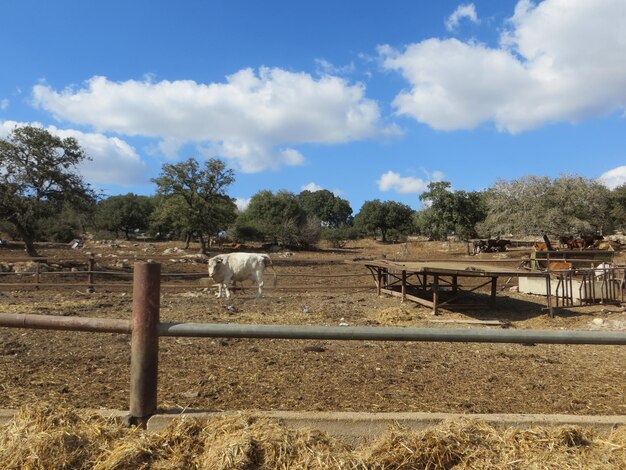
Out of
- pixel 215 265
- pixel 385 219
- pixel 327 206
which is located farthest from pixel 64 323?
pixel 327 206

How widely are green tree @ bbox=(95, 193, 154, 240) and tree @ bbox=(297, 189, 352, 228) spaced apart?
163 feet

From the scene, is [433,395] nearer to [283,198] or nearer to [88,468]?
[88,468]

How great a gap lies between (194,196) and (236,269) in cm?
2043

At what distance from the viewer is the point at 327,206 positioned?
11262 centimetres

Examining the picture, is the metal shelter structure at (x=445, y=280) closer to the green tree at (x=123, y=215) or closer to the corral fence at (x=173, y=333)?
the corral fence at (x=173, y=333)

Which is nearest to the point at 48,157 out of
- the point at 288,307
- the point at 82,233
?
the point at 288,307

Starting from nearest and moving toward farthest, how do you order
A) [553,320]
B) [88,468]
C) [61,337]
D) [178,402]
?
[88,468]
[178,402]
[61,337]
[553,320]

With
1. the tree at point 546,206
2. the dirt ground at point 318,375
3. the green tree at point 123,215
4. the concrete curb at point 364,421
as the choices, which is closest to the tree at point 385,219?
the green tree at point 123,215

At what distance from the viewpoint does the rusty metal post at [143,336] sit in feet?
10.7

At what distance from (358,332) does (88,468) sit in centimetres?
186

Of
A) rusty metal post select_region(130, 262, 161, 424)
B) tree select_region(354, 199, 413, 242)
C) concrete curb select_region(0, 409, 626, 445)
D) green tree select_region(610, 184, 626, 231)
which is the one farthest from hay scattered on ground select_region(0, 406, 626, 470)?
tree select_region(354, 199, 413, 242)

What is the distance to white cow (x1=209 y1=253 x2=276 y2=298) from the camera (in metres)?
14.4

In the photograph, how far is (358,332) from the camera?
3.28 m

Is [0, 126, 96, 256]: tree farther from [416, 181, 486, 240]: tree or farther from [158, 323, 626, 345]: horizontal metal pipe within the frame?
[416, 181, 486, 240]: tree
